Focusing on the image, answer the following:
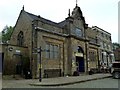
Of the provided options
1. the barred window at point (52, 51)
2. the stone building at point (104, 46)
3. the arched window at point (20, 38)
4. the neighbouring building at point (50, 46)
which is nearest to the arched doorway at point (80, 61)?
the neighbouring building at point (50, 46)

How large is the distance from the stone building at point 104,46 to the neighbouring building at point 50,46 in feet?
32.3

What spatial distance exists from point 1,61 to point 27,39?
529 cm

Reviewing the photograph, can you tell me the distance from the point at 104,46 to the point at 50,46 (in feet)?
85.1

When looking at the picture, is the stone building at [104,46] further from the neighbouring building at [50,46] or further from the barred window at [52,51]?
the barred window at [52,51]

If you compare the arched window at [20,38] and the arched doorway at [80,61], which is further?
the arched doorway at [80,61]

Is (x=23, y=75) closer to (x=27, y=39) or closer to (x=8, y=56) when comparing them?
(x=8, y=56)

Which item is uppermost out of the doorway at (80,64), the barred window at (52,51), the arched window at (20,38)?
the arched window at (20,38)

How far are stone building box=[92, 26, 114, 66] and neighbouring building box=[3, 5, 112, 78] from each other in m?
9.85

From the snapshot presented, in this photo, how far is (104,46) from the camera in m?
52.4

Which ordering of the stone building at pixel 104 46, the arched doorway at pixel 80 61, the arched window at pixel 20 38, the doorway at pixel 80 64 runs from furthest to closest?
1. the stone building at pixel 104 46
2. the doorway at pixel 80 64
3. the arched doorway at pixel 80 61
4. the arched window at pixel 20 38

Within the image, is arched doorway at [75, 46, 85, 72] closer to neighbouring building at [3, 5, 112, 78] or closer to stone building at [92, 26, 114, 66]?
neighbouring building at [3, 5, 112, 78]

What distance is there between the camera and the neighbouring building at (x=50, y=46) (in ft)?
90.1

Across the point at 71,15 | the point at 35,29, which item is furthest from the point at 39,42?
the point at 71,15

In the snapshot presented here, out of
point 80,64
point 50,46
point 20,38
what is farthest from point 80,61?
point 20,38
